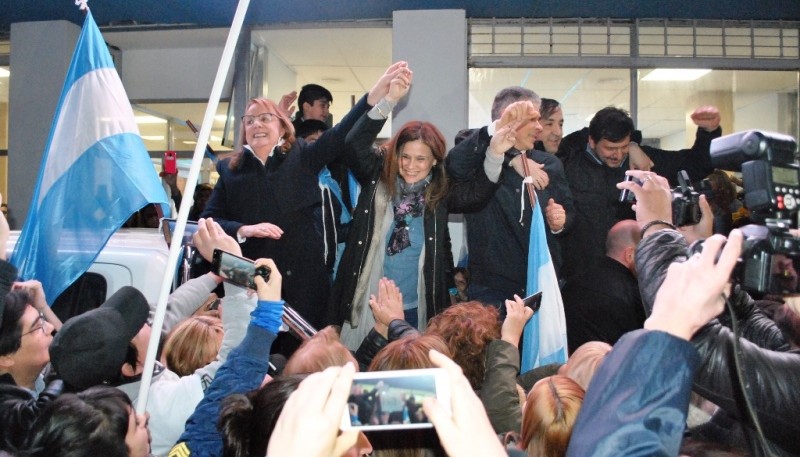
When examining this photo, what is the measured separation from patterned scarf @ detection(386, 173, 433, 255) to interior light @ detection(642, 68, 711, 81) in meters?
4.71

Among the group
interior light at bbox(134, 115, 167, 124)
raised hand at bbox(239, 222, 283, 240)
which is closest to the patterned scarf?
raised hand at bbox(239, 222, 283, 240)

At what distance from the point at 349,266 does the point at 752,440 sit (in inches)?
83.1

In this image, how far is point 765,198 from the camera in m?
1.47

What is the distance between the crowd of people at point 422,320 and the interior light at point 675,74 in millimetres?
2775

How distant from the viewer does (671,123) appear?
732 centimetres

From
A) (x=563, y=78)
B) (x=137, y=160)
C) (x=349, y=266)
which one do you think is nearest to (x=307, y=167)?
(x=349, y=266)

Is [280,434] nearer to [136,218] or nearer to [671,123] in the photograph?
[136,218]

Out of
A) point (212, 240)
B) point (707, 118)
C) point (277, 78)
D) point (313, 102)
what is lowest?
point (212, 240)

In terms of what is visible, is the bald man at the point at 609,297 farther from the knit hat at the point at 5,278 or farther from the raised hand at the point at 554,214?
the knit hat at the point at 5,278

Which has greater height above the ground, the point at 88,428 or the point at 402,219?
the point at 402,219

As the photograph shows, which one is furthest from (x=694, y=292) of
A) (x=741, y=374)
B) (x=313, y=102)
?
(x=313, y=102)

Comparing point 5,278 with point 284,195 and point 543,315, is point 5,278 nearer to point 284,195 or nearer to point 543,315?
point 284,195

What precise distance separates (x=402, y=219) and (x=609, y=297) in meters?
1.07

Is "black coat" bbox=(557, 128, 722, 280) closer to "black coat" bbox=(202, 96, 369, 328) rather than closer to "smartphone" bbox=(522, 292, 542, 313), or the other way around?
"smartphone" bbox=(522, 292, 542, 313)
